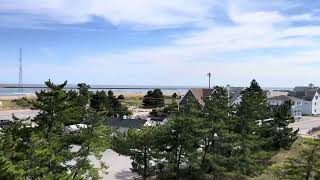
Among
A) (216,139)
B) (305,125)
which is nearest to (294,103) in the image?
(305,125)

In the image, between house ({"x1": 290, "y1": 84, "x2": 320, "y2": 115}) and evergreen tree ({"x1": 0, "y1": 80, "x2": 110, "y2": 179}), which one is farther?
house ({"x1": 290, "y1": 84, "x2": 320, "y2": 115})

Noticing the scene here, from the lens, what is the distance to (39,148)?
19.0 m

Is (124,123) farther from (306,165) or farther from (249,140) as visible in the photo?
(306,165)

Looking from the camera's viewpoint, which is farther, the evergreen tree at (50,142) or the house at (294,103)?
the house at (294,103)

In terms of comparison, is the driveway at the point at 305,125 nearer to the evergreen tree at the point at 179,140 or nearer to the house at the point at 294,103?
the house at the point at 294,103

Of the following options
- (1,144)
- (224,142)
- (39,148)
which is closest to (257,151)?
(224,142)

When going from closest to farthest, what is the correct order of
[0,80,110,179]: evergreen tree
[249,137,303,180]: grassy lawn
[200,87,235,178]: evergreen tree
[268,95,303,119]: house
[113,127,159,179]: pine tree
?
[0,80,110,179]: evergreen tree, [113,127,159,179]: pine tree, [200,87,235,178]: evergreen tree, [249,137,303,180]: grassy lawn, [268,95,303,119]: house

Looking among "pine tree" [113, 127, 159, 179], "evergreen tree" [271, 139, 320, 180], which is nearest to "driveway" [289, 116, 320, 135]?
"pine tree" [113, 127, 159, 179]

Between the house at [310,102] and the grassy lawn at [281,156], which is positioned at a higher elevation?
the house at [310,102]

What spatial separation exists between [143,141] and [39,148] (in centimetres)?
1145

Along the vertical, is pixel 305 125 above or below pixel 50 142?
below

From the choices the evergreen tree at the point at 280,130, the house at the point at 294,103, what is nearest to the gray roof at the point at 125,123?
the evergreen tree at the point at 280,130

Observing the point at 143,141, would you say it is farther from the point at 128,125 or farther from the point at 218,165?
the point at 128,125

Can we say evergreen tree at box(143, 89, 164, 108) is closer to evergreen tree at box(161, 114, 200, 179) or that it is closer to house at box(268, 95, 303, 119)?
house at box(268, 95, 303, 119)
